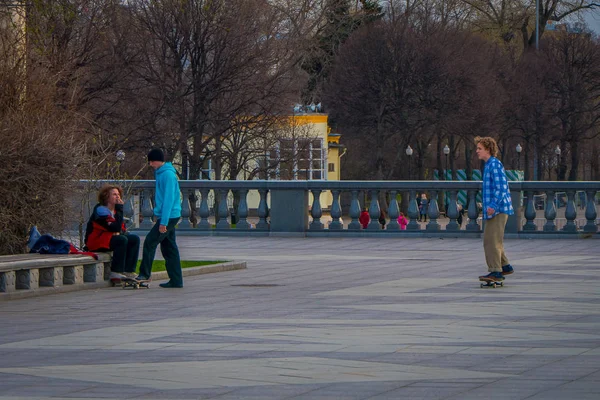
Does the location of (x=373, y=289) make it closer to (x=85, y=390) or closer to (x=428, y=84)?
(x=85, y=390)

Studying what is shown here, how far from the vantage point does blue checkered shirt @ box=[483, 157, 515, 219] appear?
46.8 feet

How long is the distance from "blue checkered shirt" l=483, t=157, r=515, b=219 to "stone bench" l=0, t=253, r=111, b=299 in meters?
4.40

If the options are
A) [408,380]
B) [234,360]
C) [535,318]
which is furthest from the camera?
[535,318]

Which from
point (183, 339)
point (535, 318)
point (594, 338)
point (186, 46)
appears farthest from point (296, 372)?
point (186, 46)

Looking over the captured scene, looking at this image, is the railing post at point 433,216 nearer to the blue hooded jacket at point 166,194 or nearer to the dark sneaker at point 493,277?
the dark sneaker at point 493,277

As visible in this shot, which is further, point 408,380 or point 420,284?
point 420,284

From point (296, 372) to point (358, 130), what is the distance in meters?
63.0

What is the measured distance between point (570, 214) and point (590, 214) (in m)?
0.40

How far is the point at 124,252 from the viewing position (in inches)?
563

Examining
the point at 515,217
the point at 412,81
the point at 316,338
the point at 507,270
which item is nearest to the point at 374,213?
the point at 515,217

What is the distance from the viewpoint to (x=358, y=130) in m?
70.6

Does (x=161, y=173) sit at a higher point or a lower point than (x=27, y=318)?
higher

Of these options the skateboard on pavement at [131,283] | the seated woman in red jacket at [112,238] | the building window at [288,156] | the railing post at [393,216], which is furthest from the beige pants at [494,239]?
the building window at [288,156]

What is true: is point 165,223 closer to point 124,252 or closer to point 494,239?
point 124,252
